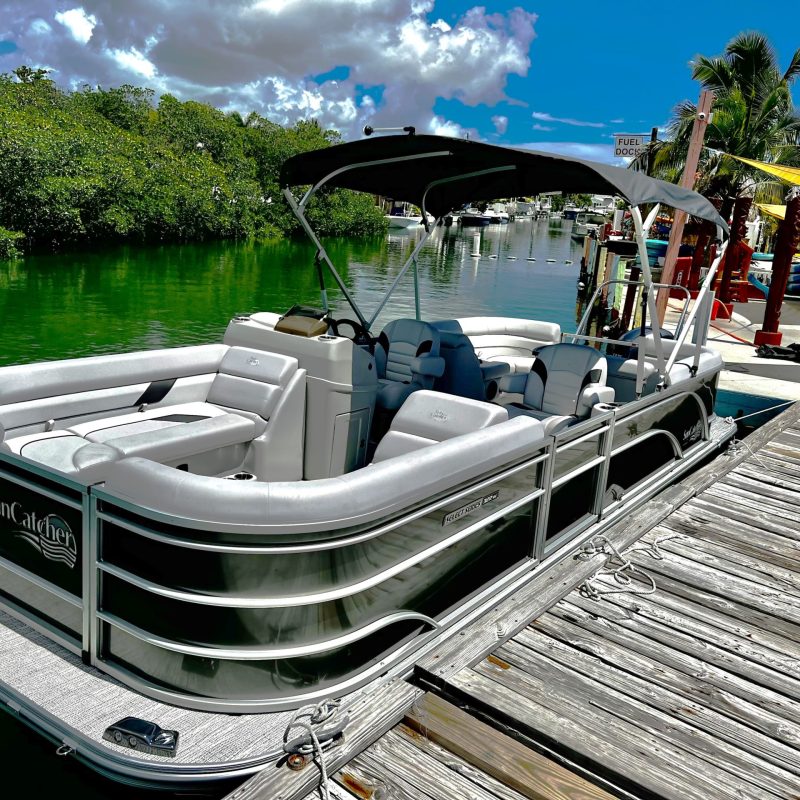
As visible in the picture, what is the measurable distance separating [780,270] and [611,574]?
33.2 ft

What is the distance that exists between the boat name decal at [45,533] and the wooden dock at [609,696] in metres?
1.07

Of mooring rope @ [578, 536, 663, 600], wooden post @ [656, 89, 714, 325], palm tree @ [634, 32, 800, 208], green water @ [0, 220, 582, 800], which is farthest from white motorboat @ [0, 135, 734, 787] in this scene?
palm tree @ [634, 32, 800, 208]

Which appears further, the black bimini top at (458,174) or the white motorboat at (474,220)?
the white motorboat at (474,220)

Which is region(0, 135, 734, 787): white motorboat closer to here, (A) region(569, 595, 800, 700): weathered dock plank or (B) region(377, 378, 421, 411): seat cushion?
(B) region(377, 378, 421, 411): seat cushion

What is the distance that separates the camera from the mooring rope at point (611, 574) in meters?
3.52

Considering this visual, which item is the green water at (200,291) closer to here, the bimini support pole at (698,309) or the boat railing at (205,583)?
the bimini support pole at (698,309)

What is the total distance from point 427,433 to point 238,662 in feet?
5.00

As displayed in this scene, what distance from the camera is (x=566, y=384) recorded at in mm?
5020

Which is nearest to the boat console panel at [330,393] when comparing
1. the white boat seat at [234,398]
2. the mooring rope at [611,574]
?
the white boat seat at [234,398]

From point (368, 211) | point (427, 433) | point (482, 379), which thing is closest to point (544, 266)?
point (368, 211)

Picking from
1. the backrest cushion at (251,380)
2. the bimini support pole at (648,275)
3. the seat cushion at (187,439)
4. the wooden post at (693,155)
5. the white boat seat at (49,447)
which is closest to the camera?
the white boat seat at (49,447)

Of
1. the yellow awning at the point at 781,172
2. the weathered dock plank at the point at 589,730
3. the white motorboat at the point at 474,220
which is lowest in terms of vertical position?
the weathered dock plank at the point at 589,730

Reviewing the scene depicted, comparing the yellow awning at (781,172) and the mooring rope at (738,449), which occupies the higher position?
the yellow awning at (781,172)

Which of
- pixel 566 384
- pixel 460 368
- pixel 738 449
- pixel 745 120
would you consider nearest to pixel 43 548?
pixel 566 384
